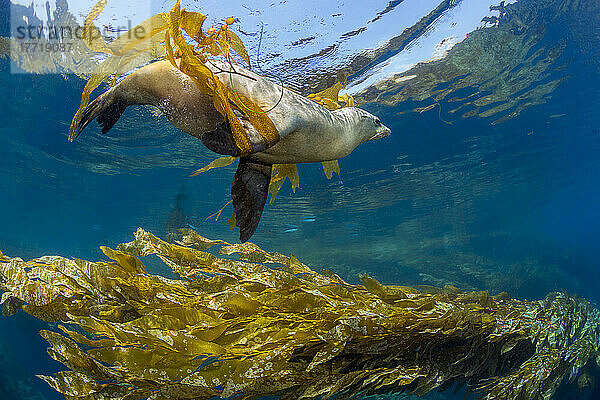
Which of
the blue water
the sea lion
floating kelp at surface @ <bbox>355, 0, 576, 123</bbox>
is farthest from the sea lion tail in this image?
floating kelp at surface @ <bbox>355, 0, 576, 123</bbox>

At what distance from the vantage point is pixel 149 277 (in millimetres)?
2152

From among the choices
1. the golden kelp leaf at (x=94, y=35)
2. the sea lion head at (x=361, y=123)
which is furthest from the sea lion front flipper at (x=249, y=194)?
the golden kelp leaf at (x=94, y=35)

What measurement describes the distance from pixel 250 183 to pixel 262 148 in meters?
0.43

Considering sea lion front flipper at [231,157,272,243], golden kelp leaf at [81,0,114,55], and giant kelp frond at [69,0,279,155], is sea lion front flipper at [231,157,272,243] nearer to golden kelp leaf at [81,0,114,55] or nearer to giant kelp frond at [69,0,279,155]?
giant kelp frond at [69,0,279,155]

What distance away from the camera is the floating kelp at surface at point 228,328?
69.3 inches

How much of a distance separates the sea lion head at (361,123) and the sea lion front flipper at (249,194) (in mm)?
504

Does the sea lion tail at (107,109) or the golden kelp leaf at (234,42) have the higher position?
the golden kelp leaf at (234,42)

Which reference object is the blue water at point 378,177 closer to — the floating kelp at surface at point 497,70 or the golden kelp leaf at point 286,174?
the floating kelp at surface at point 497,70

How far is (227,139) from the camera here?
113 centimetres

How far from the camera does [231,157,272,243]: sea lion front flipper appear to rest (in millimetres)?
1621

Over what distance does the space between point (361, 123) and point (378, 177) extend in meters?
17.3

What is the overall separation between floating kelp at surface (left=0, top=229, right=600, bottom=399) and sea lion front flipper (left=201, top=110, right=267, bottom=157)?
0.99m

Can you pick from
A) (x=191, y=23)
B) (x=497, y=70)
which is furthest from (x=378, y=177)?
(x=191, y=23)

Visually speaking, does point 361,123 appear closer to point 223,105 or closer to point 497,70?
Answer: point 223,105
